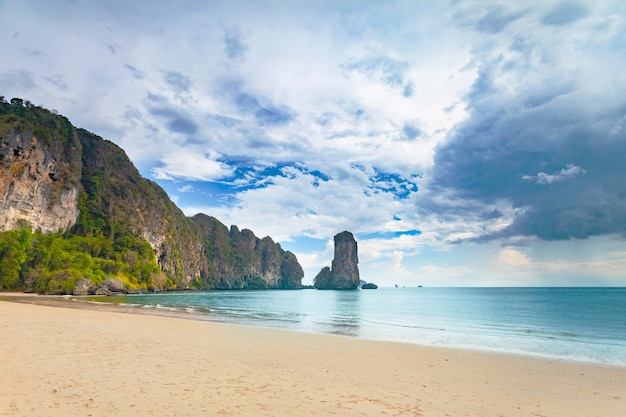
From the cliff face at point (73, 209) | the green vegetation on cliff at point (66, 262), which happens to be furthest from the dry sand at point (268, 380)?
the cliff face at point (73, 209)

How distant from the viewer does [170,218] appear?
181875 mm

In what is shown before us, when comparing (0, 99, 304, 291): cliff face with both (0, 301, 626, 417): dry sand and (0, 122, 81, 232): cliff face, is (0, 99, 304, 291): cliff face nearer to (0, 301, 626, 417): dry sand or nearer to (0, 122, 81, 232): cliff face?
(0, 122, 81, 232): cliff face

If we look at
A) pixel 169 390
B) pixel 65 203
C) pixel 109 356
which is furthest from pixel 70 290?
pixel 169 390

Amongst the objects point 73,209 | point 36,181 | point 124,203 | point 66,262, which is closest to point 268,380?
point 66,262

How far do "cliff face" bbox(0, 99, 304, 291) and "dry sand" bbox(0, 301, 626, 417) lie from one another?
248 ft

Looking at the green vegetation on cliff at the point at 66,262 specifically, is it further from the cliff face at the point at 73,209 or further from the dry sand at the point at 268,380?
the dry sand at the point at 268,380

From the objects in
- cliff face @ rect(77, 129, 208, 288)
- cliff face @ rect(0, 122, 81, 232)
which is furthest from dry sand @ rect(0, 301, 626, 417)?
cliff face @ rect(77, 129, 208, 288)

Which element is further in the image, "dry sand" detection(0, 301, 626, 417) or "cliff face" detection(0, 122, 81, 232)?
"cliff face" detection(0, 122, 81, 232)

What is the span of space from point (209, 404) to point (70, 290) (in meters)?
84.5

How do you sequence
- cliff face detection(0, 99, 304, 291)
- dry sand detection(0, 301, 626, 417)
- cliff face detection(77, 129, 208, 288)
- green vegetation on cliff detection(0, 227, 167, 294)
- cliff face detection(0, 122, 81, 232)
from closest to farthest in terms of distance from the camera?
dry sand detection(0, 301, 626, 417) < green vegetation on cliff detection(0, 227, 167, 294) < cliff face detection(0, 99, 304, 291) < cliff face detection(0, 122, 81, 232) < cliff face detection(77, 129, 208, 288)

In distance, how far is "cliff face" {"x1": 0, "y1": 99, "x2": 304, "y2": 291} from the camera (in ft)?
281

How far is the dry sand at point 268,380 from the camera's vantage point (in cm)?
875

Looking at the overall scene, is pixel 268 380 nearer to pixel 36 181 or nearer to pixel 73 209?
pixel 36 181

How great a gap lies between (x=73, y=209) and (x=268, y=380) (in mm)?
136195
